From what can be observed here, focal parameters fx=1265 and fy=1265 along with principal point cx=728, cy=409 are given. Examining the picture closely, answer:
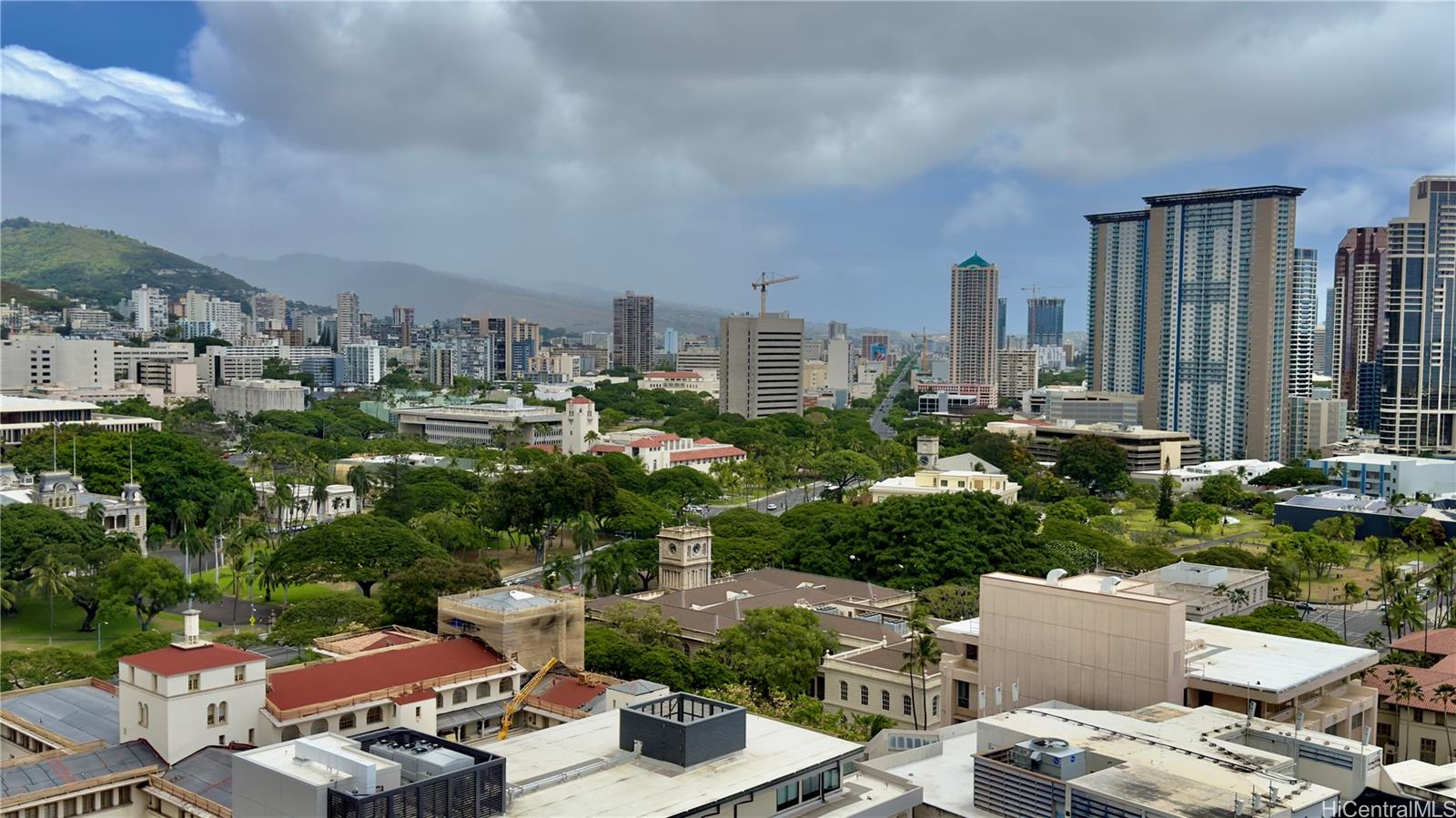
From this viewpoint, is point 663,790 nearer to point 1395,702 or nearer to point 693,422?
point 1395,702

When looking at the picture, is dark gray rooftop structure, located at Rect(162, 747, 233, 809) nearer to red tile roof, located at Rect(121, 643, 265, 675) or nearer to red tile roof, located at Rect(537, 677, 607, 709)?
red tile roof, located at Rect(121, 643, 265, 675)

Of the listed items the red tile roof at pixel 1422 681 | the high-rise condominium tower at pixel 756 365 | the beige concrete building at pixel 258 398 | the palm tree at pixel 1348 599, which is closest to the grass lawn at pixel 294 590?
the red tile roof at pixel 1422 681

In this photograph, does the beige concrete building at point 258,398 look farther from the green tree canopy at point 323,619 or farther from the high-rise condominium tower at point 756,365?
the green tree canopy at point 323,619

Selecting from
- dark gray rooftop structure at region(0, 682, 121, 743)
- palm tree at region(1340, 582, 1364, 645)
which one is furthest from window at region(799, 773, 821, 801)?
palm tree at region(1340, 582, 1364, 645)

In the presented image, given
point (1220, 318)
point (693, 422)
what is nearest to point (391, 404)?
point (693, 422)

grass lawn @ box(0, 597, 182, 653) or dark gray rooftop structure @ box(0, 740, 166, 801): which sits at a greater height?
dark gray rooftop structure @ box(0, 740, 166, 801)

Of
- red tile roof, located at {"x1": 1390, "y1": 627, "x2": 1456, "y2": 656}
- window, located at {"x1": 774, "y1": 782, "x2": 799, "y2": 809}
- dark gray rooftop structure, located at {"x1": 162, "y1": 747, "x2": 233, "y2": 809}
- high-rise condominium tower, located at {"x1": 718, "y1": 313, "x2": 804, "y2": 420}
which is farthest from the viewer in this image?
high-rise condominium tower, located at {"x1": 718, "y1": 313, "x2": 804, "y2": 420}
